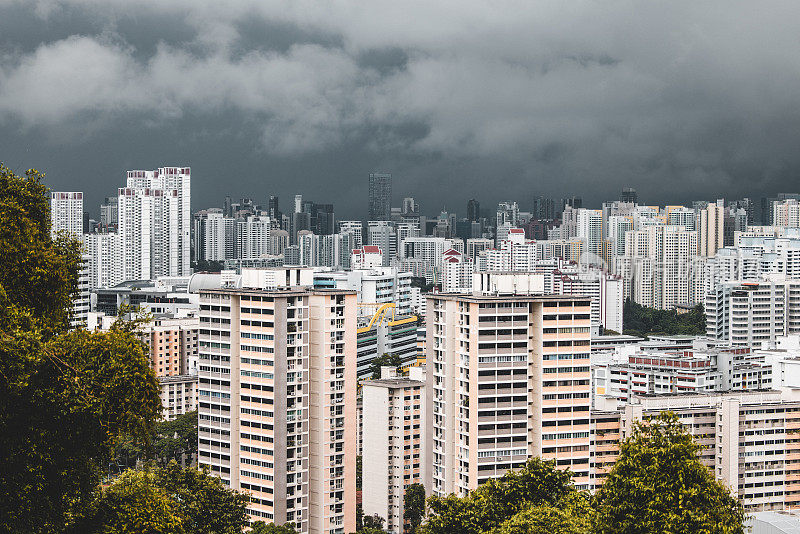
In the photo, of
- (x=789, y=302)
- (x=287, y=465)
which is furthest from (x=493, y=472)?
(x=789, y=302)

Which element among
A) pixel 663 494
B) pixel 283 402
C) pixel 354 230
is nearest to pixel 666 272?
pixel 354 230

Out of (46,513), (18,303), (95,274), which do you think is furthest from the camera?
(95,274)

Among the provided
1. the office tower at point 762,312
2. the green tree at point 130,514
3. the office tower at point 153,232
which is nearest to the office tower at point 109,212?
the office tower at point 153,232

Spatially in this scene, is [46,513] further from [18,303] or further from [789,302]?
[789,302]

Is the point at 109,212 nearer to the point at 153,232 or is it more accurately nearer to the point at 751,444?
the point at 153,232

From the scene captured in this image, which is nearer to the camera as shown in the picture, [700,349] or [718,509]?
[718,509]

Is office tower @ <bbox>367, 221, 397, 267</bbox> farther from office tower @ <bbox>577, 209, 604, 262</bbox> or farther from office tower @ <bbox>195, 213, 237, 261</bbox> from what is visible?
office tower @ <bbox>577, 209, 604, 262</bbox>

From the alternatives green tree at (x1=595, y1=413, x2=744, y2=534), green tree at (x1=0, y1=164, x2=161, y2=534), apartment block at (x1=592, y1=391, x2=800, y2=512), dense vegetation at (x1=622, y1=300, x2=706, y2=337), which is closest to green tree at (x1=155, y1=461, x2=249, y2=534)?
green tree at (x1=595, y1=413, x2=744, y2=534)
